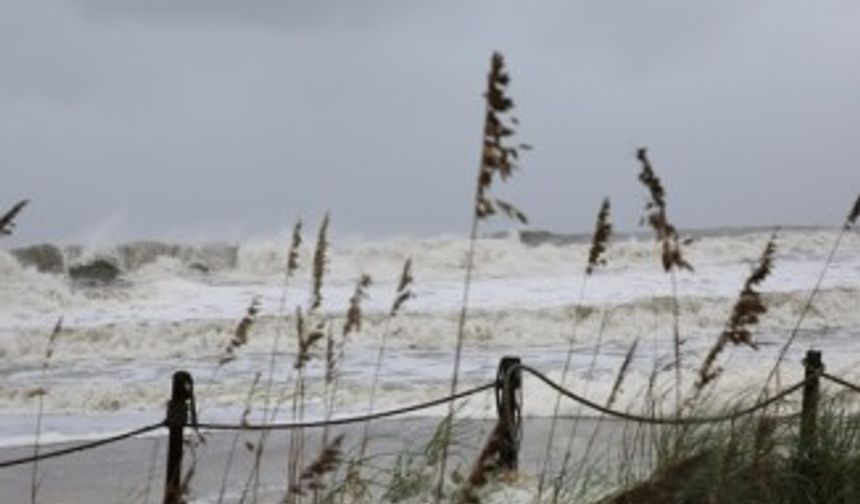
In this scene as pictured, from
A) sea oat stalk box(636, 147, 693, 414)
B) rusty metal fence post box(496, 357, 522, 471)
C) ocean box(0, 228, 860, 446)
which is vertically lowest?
ocean box(0, 228, 860, 446)

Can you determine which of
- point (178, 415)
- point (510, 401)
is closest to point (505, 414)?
point (510, 401)

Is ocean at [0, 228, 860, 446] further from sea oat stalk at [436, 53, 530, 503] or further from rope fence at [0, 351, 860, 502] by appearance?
sea oat stalk at [436, 53, 530, 503]

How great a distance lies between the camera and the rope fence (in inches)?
145

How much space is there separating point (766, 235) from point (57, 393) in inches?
1026

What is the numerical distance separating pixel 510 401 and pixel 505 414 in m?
0.13

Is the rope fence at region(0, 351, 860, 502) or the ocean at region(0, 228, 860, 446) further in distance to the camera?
the ocean at region(0, 228, 860, 446)

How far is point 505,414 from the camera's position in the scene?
4.92 m

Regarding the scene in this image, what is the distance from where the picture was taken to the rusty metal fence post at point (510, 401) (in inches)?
195

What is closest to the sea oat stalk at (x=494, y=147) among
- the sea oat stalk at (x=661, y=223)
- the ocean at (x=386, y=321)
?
the sea oat stalk at (x=661, y=223)

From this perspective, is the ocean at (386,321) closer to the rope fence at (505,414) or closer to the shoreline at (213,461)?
the shoreline at (213,461)

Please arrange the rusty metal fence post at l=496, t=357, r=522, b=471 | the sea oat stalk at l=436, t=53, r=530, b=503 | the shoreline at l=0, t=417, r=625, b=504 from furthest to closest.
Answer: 1. the shoreline at l=0, t=417, r=625, b=504
2. the rusty metal fence post at l=496, t=357, r=522, b=471
3. the sea oat stalk at l=436, t=53, r=530, b=503

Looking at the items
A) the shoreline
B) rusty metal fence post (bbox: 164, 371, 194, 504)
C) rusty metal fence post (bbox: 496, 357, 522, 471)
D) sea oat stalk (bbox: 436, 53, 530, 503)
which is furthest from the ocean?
sea oat stalk (bbox: 436, 53, 530, 503)

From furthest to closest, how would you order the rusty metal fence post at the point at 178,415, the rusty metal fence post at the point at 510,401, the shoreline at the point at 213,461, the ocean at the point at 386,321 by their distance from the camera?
the ocean at the point at 386,321 → the shoreline at the point at 213,461 → the rusty metal fence post at the point at 510,401 → the rusty metal fence post at the point at 178,415

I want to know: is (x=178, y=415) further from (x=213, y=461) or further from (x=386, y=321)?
(x=386, y=321)
